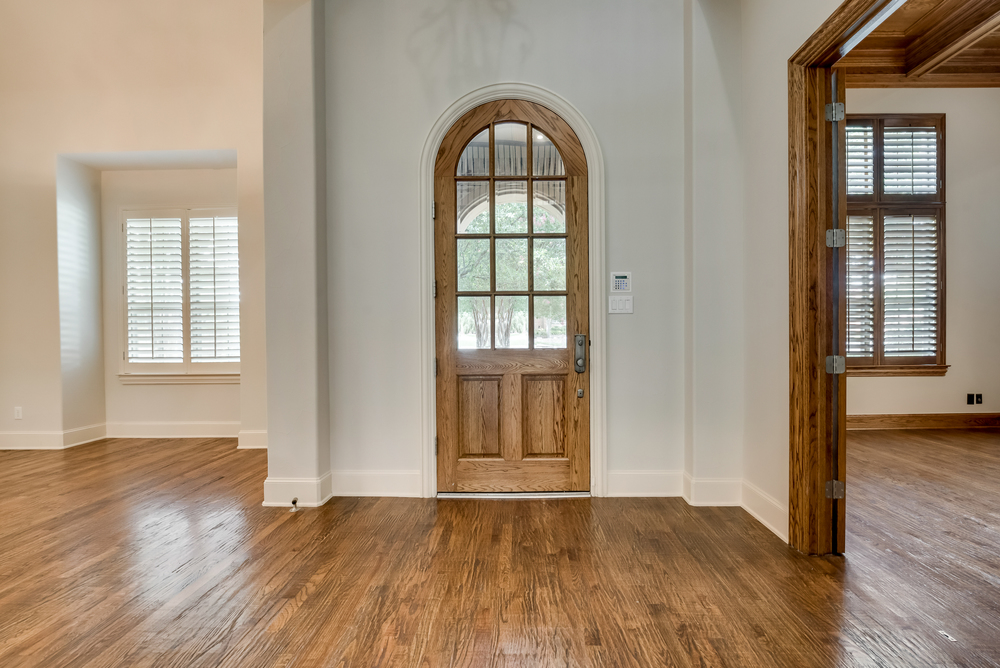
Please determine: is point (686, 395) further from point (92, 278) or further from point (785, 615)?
point (92, 278)

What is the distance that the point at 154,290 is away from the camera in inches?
223

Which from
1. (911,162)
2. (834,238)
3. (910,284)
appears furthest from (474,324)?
(911,162)

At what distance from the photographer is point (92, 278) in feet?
18.2

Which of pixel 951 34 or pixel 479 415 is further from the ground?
pixel 951 34

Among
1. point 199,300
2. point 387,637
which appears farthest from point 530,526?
point 199,300

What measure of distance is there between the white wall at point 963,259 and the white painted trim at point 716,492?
3.05 meters

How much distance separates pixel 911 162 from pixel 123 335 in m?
8.58

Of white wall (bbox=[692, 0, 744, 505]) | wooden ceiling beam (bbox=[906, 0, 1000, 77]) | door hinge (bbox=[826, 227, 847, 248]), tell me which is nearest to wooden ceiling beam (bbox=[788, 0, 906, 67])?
white wall (bbox=[692, 0, 744, 505])

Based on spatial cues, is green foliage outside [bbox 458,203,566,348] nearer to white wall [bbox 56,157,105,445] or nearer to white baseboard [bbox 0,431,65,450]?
white wall [bbox 56,157,105,445]

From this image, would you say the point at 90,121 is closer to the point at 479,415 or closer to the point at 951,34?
the point at 479,415

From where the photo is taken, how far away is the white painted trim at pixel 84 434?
5247mm

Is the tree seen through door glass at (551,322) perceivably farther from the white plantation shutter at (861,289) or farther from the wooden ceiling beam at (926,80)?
the wooden ceiling beam at (926,80)

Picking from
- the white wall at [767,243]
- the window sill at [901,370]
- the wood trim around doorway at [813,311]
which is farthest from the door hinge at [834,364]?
the window sill at [901,370]

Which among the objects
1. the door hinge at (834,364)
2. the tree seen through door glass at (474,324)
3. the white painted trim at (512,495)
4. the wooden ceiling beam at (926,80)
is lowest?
the white painted trim at (512,495)
